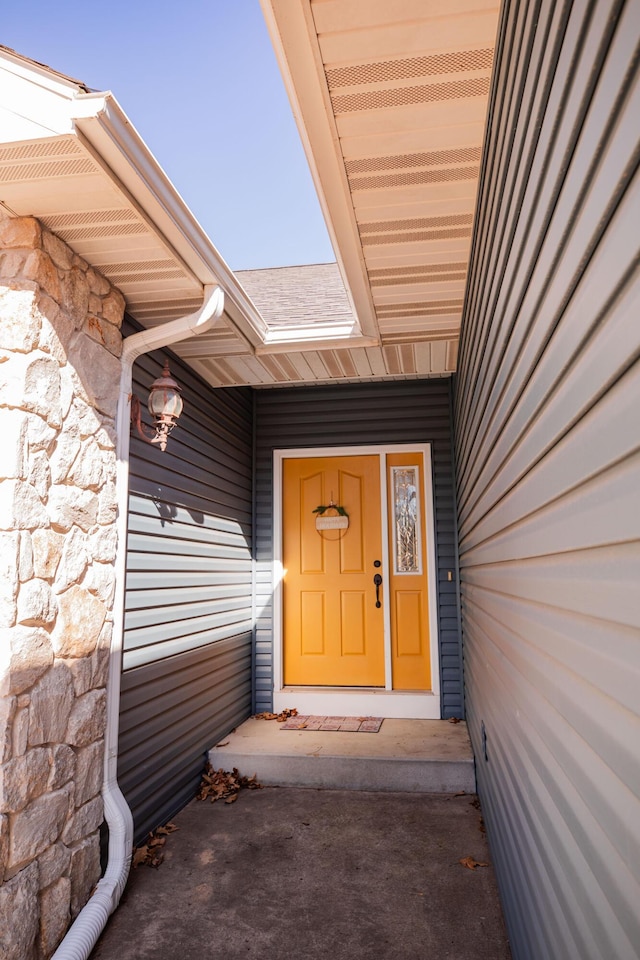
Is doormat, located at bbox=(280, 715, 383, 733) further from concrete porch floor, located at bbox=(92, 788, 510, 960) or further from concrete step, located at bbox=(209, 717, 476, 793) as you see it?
concrete porch floor, located at bbox=(92, 788, 510, 960)

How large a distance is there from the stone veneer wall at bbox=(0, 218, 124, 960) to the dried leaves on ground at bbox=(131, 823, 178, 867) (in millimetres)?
488

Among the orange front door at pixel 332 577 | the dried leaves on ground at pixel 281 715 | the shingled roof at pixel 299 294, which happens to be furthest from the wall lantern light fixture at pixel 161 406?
the dried leaves on ground at pixel 281 715

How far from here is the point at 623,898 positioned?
0.81 m

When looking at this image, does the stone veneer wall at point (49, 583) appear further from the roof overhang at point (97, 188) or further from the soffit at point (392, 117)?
the soffit at point (392, 117)

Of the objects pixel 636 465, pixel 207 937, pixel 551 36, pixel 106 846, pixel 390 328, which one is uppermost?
pixel 390 328

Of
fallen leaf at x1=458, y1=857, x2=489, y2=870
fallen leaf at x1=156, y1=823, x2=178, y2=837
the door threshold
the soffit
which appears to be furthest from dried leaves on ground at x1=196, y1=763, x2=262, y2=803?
the soffit

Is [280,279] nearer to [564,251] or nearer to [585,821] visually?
[564,251]

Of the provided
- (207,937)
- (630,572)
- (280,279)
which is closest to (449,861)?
(207,937)

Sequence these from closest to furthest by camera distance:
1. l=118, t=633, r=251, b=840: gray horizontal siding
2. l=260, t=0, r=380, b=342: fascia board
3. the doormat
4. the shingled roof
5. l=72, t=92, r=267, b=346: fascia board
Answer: l=260, t=0, r=380, b=342: fascia board, l=72, t=92, r=267, b=346: fascia board, l=118, t=633, r=251, b=840: gray horizontal siding, the shingled roof, the doormat

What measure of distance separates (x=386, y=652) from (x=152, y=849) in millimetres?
2431

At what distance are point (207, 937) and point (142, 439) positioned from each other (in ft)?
7.26

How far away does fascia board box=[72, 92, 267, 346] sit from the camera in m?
1.93

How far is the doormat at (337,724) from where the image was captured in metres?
4.53

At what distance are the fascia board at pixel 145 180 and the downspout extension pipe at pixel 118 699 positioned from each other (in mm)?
178
